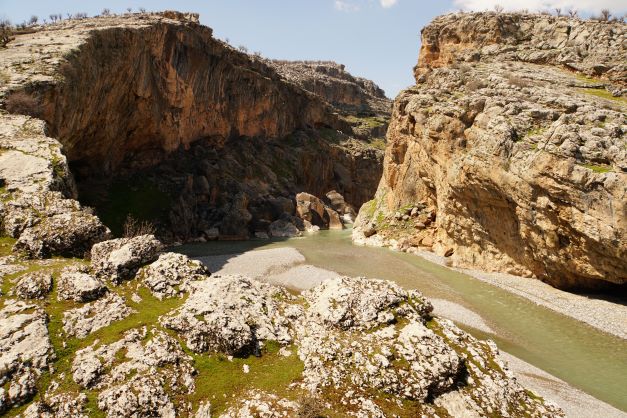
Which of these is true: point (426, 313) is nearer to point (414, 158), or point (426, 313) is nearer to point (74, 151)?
point (414, 158)

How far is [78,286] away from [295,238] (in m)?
54.3

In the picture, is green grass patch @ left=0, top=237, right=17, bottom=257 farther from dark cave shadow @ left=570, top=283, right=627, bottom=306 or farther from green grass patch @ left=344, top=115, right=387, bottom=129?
green grass patch @ left=344, top=115, right=387, bottom=129

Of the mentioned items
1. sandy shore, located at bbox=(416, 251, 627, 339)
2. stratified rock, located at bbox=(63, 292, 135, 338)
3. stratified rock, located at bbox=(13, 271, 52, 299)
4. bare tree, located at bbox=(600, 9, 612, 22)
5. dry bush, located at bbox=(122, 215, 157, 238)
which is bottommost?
dry bush, located at bbox=(122, 215, 157, 238)

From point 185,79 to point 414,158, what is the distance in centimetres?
4553

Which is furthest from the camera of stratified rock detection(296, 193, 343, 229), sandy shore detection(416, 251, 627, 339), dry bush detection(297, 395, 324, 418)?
stratified rock detection(296, 193, 343, 229)

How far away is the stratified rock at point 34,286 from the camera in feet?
39.7

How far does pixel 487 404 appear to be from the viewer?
10.9 metres

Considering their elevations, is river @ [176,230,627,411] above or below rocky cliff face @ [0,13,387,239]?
below

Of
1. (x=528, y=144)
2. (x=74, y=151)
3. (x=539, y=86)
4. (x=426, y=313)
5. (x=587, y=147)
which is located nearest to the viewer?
(x=426, y=313)

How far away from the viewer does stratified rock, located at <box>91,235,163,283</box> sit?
13.9 meters

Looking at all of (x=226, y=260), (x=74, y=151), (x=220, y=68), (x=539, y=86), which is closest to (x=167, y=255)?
(x=226, y=260)

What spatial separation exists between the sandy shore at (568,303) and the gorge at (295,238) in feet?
1.20

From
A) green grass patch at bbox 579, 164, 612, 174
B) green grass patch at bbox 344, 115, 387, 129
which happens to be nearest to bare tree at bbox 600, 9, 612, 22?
green grass patch at bbox 579, 164, 612, 174

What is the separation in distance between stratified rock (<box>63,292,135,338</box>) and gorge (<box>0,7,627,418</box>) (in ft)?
0.21
